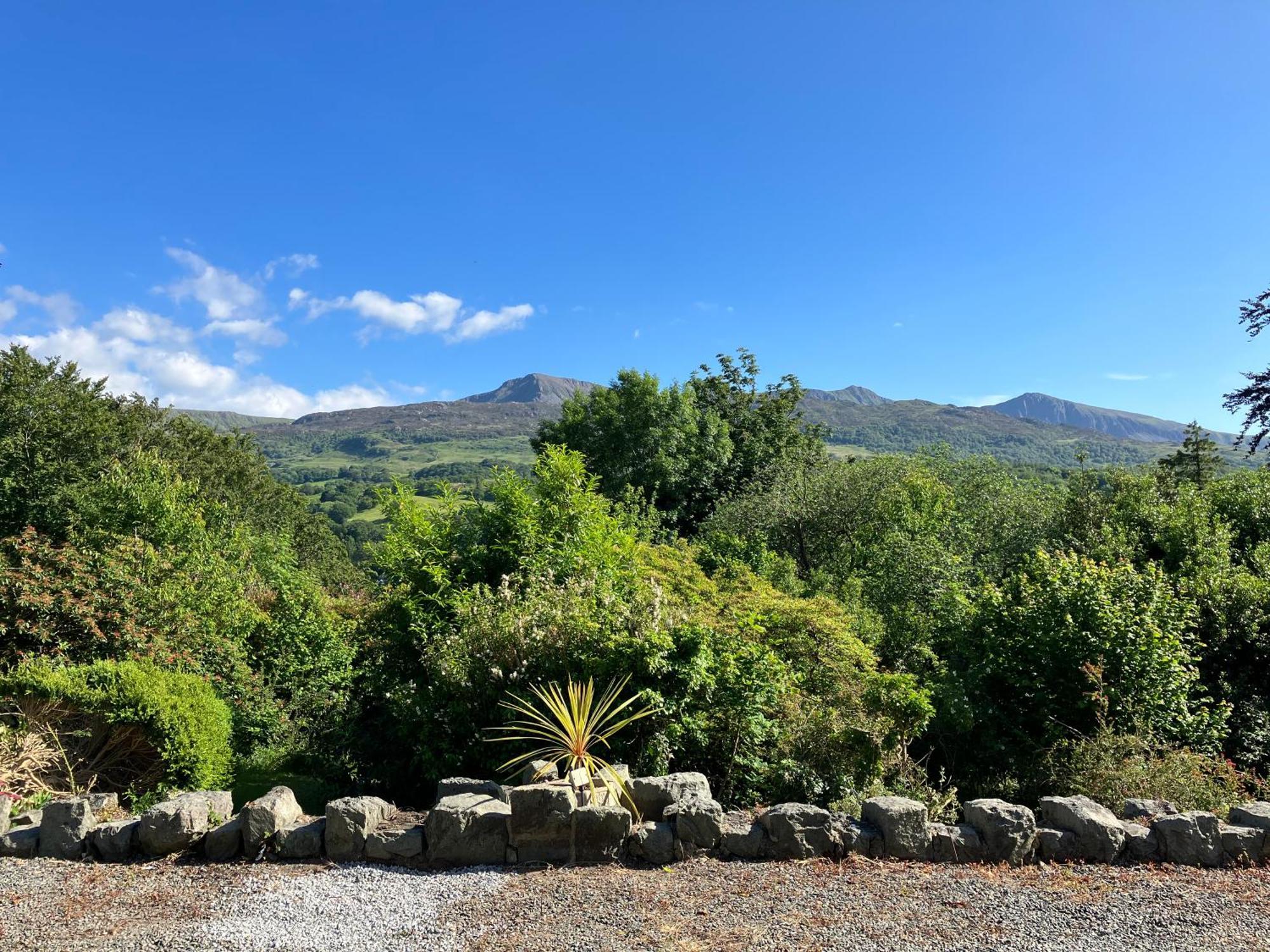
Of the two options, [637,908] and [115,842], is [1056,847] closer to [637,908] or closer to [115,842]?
[637,908]

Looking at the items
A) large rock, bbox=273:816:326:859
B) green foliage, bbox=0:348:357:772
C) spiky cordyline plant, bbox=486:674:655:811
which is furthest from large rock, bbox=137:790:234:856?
green foliage, bbox=0:348:357:772

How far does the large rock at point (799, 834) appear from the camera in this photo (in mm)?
5387

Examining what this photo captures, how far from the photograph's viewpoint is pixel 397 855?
A: 17.4 ft

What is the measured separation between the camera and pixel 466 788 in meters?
5.82

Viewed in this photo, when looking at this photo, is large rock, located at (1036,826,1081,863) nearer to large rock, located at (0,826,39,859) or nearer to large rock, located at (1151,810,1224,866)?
large rock, located at (1151,810,1224,866)

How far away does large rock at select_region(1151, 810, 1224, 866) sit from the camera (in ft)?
17.6

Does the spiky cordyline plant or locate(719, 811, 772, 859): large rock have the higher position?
the spiky cordyline plant

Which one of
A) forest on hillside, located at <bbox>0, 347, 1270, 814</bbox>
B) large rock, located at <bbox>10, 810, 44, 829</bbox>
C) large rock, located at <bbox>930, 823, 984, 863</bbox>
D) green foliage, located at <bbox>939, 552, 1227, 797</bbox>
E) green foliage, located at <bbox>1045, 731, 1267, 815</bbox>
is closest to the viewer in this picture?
large rock, located at <bbox>930, 823, 984, 863</bbox>

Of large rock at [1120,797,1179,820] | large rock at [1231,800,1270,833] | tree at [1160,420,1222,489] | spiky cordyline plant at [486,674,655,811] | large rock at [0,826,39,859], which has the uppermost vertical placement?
tree at [1160,420,1222,489]

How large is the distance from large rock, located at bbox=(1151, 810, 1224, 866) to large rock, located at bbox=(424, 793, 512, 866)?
490 centimetres

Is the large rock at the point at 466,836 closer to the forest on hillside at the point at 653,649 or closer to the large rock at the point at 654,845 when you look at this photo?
the large rock at the point at 654,845

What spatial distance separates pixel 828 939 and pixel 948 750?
4606 millimetres

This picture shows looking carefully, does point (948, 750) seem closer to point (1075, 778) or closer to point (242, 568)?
point (1075, 778)

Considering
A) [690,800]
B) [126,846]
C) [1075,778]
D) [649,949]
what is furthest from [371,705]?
[1075,778]
